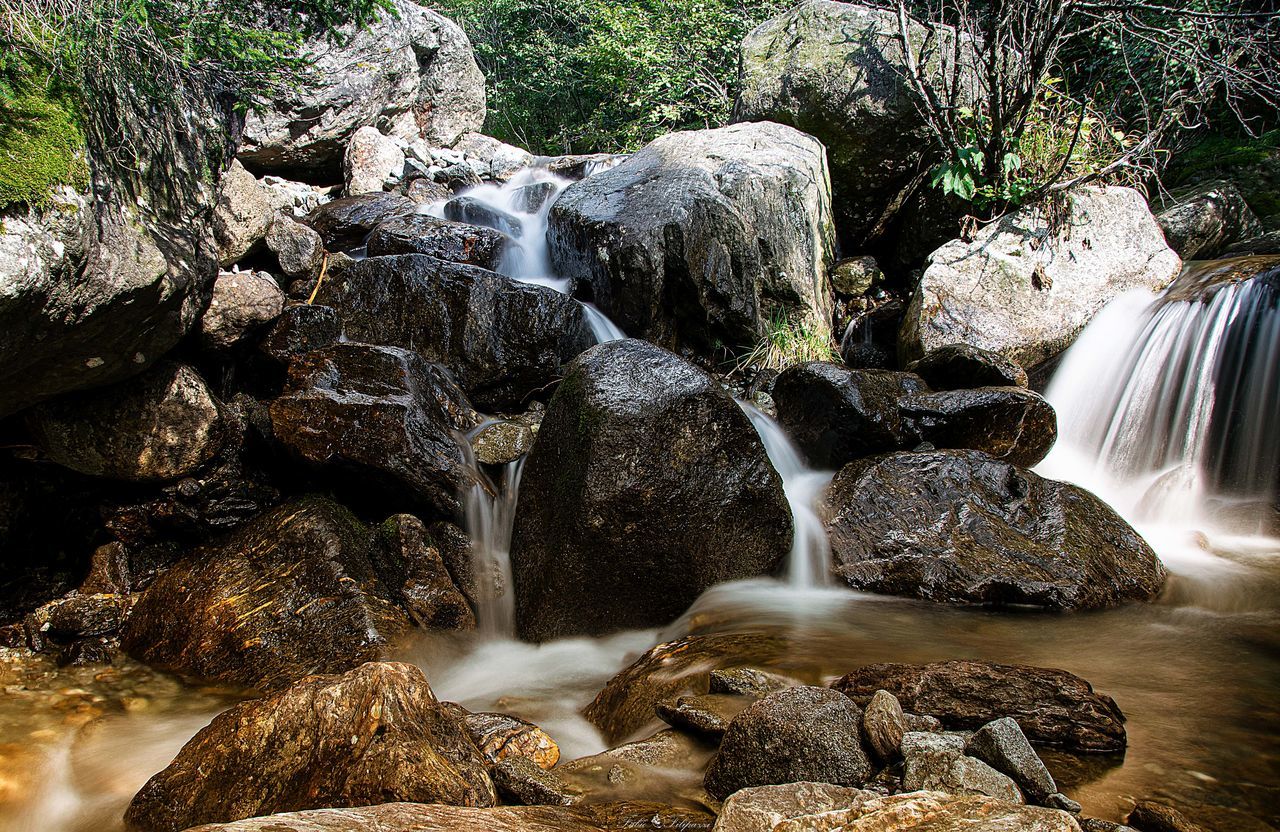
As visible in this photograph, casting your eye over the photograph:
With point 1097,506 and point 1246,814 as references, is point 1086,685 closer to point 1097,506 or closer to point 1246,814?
point 1246,814

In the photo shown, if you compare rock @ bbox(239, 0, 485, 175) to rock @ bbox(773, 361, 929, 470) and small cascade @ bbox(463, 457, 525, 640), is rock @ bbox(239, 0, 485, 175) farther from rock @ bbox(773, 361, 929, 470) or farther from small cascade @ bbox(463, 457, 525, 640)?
rock @ bbox(773, 361, 929, 470)

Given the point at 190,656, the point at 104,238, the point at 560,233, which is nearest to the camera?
the point at 104,238

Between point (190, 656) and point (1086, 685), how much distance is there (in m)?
4.84

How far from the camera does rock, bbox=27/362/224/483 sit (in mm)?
5027

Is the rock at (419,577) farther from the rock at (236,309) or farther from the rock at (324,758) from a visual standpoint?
the rock at (324,758)

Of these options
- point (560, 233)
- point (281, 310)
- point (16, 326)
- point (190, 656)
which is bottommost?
point (190, 656)

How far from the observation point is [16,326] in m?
3.57

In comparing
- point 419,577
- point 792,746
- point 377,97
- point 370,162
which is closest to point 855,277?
point 419,577

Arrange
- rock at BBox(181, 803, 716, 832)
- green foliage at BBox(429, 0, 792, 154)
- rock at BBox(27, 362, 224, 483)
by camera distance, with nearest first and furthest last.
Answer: rock at BBox(181, 803, 716, 832) → rock at BBox(27, 362, 224, 483) → green foliage at BBox(429, 0, 792, 154)

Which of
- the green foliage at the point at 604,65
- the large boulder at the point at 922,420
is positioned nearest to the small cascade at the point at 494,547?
the large boulder at the point at 922,420

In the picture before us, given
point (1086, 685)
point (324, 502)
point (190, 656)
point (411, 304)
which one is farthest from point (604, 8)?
point (1086, 685)

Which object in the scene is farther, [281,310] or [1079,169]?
[1079,169]

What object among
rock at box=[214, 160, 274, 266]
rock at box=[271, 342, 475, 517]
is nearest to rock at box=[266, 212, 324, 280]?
rock at box=[214, 160, 274, 266]

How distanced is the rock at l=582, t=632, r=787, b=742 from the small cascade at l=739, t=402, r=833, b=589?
4.16ft
